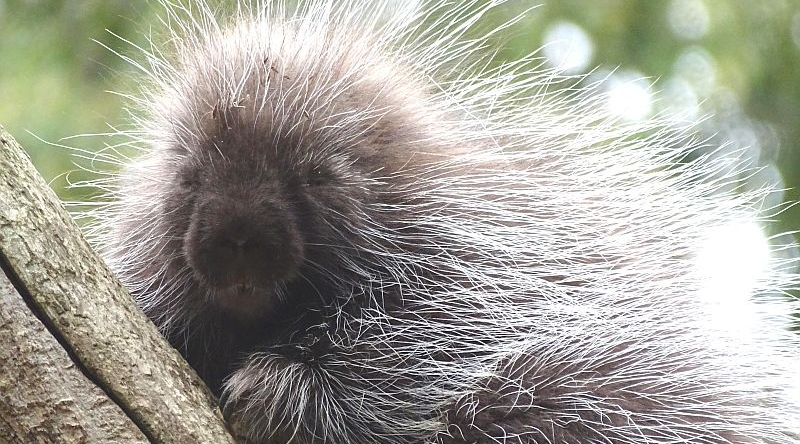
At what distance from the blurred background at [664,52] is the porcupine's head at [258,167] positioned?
5.47 ft

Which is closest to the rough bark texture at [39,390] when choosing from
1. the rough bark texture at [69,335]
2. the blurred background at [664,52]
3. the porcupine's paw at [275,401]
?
the rough bark texture at [69,335]

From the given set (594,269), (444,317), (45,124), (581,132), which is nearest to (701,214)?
(581,132)

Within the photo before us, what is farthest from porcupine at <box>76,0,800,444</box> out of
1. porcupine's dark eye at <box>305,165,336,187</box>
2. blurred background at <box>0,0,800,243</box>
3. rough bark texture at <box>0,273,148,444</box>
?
blurred background at <box>0,0,800,243</box>

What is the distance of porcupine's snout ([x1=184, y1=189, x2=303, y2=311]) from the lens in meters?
1.83

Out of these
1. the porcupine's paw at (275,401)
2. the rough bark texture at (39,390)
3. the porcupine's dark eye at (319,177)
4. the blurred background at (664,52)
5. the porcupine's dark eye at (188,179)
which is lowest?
the rough bark texture at (39,390)

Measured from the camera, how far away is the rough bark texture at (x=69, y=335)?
168cm

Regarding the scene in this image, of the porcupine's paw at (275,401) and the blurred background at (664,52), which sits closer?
the porcupine's paw at (275,401)

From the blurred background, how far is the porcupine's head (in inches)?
65.6

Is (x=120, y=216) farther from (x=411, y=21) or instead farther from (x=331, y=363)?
(x=411, y=21)

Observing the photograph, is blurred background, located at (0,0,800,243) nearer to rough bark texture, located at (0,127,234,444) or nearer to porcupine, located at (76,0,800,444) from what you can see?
porcupine, located at (76,0,800,444)

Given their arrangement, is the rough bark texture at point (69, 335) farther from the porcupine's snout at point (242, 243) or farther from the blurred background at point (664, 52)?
the blurred background at point (664, 52)

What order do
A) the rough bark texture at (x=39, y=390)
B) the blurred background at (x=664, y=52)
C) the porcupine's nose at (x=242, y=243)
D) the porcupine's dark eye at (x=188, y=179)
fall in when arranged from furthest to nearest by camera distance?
the blurred background at (x=664, y=52) < the porcupine's dark eye at (x=188, y=179) < the porcupine's nose at (x=242, y=243) < the rough bark texture at (x=39, y=390)

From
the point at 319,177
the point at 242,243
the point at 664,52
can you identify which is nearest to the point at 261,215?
the point at 242,243

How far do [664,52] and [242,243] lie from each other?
133 inches
